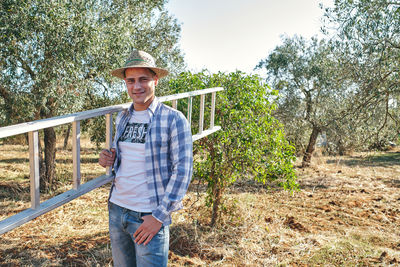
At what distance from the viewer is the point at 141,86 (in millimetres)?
2398

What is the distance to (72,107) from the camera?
861 cm

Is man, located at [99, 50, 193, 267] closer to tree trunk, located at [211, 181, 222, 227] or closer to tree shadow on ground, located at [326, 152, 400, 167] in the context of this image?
tree trunk, located at [211, 181, 222, 227]

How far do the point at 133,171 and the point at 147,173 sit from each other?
0.15m

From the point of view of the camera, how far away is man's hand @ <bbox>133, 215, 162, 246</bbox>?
84.3 inches

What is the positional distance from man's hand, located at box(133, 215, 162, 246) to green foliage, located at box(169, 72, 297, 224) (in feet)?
11.6

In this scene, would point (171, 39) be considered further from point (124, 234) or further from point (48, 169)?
point (124, 234)

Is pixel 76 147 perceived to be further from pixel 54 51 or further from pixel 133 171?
pixel 54 51

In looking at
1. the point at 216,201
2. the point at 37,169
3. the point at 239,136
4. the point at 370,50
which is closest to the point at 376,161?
the point at 370,50

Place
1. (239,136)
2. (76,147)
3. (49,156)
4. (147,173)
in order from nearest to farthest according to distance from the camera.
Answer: (147,173)
(76,147)
(239,136)
(49,156)

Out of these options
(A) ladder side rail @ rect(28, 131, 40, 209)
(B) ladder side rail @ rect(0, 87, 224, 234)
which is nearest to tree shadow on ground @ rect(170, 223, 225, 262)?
(B) ladder side rail @ rect(0, 87, 224, 234)

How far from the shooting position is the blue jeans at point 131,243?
2.20 metres

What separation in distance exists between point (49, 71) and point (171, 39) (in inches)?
236

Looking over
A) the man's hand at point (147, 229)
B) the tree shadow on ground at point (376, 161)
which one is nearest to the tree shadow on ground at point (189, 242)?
the man's hand at point (147, 229)

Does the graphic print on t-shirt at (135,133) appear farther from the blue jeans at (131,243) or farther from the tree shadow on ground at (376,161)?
the tree shadow on ground at (376,161)
